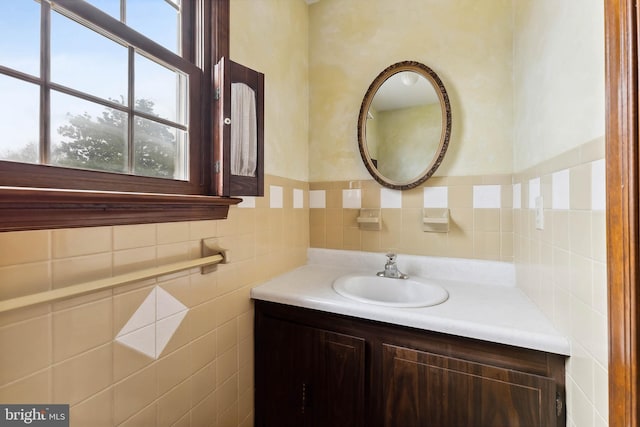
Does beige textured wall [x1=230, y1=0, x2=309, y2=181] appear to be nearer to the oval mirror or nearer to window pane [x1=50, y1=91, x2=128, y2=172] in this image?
the oval mirror

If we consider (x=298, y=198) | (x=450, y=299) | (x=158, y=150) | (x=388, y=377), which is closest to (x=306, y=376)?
(x=388, y=377)

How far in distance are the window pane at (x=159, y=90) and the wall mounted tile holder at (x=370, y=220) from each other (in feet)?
3.49

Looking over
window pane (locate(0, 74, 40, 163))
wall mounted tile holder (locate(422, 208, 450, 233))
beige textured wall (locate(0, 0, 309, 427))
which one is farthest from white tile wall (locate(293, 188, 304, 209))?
window pane (locate(0, 74, 40, 163))

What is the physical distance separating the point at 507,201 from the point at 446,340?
0.82 metres

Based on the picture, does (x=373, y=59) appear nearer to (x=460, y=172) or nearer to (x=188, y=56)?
(x=460, y=172)

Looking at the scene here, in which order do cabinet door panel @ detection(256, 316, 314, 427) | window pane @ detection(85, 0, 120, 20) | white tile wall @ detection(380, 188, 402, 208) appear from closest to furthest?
window pane @ detection(85, 0, 120, 20), cabinet door panel @ detection(256, 316, 314, 427), white tile wall @ detection(380, 188, 402, 208)

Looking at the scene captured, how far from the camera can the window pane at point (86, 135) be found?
0.72m

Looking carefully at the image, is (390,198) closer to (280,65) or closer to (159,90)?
(280,65)

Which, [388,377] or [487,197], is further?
[487,197]

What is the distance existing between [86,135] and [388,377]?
130cm

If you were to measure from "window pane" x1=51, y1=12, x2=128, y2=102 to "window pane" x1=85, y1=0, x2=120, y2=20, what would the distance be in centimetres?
8

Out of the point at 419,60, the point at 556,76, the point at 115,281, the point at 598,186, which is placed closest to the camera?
the point at 598,186

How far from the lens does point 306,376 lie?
118 centimetres

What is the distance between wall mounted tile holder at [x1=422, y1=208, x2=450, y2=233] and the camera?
4.72ft
